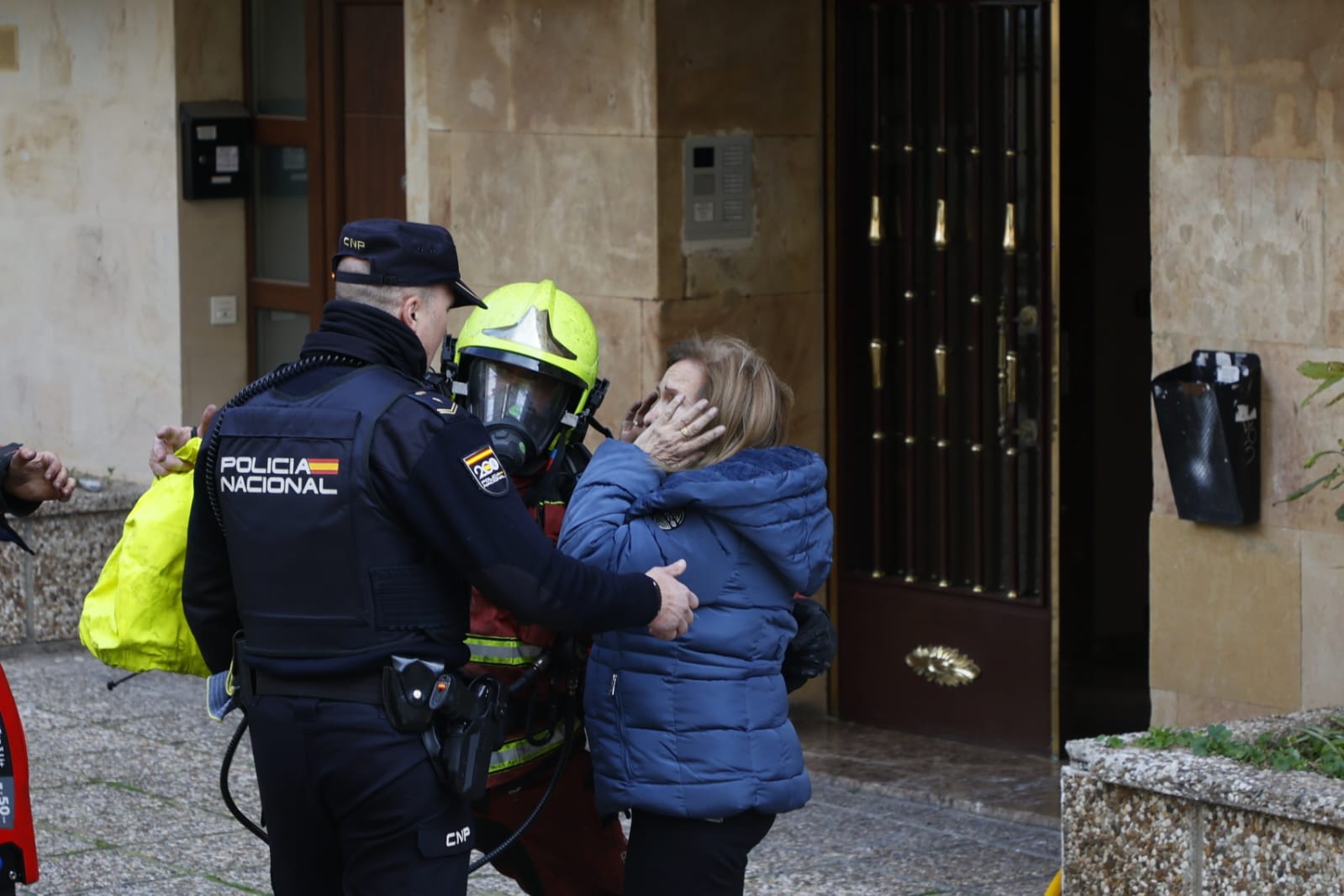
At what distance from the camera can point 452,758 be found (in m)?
3.82

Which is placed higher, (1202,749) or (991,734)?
(1202,749)

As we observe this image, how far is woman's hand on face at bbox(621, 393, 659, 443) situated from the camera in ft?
14.1

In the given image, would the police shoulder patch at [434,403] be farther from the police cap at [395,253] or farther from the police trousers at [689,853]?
the police trousers at [689,853]

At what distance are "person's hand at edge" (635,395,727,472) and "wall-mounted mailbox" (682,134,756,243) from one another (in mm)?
3360

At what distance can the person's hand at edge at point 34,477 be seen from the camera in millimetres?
4695

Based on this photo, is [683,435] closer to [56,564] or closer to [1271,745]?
[1271,745]

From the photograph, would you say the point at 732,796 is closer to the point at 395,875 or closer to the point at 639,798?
the point at 639,798

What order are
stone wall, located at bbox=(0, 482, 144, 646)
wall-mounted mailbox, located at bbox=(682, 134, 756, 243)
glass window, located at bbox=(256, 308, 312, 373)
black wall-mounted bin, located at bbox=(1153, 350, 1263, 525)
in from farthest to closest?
1. glass window, located at bbox=(256, 308, 312, 373)
2. stone wall, located at bbox=(0, 482, 144, 646)
3. wall-mounted mailbox, located at bbox=(682, 134, 756, 243)
4. black wall-mounted bin, located at bbox=(1153, 350, 1263, 525)

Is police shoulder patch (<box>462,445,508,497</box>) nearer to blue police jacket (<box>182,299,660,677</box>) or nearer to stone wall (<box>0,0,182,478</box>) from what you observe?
blue police jacket (<box>182,299,660,677</box>)

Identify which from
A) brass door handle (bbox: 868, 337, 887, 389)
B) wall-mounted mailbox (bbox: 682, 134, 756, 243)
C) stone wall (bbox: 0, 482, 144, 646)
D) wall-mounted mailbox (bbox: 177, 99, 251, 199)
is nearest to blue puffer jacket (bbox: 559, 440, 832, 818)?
wall-mounted mailbox (bbox: 682, 134, 756, 243)

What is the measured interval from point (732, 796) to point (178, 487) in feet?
4.33

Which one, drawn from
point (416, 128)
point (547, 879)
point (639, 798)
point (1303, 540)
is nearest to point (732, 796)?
point (639, 798)

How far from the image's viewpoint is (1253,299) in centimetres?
604

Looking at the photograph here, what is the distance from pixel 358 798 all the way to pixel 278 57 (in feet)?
22.1
